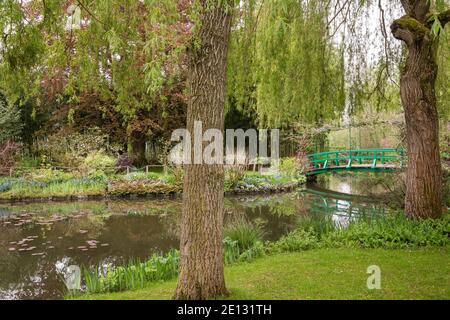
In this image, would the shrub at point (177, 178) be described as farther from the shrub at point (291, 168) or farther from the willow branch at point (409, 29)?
the willow branch at point (409, 29)

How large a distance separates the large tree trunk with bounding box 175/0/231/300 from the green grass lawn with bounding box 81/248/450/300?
15.6 inches

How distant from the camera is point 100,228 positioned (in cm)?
895

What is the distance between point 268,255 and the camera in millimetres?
5777

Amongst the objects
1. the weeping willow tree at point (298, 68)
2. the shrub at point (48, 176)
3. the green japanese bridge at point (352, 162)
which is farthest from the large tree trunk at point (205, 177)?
the green japanese bridge at point (352, 162)

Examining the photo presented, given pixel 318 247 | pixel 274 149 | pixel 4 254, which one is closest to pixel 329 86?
pixel 318 247

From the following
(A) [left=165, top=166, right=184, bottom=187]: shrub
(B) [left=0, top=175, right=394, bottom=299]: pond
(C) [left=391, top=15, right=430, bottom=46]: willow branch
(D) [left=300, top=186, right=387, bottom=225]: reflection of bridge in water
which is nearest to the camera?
(B) [left=0, top=175, right=394, bottom=299]: pond

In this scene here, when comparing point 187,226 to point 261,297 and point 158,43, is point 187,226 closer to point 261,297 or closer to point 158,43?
point 261,297

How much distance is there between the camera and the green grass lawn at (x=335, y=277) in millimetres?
3711

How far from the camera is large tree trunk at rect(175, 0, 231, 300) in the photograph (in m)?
3.30

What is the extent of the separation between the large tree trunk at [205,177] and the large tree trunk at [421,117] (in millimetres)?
3951

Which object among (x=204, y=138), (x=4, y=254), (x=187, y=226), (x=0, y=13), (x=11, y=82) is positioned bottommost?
(x=4, y=254)

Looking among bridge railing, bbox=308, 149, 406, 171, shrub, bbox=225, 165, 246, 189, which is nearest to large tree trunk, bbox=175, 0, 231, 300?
shrub, bbox=225, 165, 246, 189

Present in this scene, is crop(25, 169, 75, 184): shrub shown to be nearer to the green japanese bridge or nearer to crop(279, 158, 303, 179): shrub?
crop(279, 158, 303, 179): shrub
